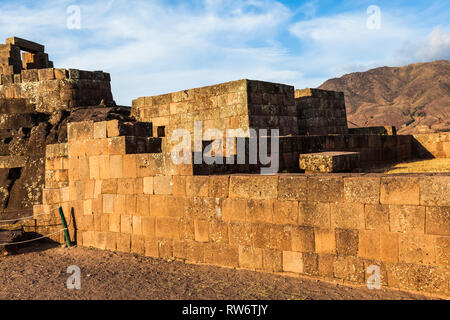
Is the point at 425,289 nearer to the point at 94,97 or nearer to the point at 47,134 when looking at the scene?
the point at 47,134

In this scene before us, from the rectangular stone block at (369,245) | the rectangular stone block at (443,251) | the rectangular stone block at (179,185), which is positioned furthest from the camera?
the rectangular stone block at (179,185)

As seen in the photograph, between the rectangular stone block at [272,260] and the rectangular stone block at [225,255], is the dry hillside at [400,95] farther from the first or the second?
the rectangular stone block at [272,260]

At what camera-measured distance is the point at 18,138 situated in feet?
36.0

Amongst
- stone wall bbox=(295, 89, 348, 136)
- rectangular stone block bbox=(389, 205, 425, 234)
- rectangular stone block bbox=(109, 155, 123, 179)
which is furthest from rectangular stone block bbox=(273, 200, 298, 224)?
stone wall bbox=(295, 89, 348, 136)

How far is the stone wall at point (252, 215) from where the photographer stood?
15.4ft

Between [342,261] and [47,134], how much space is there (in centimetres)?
927

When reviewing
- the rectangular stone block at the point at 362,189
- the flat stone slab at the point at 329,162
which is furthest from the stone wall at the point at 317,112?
the rectangular stone block at the point at 362,189

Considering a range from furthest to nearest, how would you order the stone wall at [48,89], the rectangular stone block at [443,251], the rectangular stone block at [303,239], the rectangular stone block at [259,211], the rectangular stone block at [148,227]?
the stone wall at [48,89] → the rectangular stone block at [148,227] → the rectangular stone block at [259,211] → the rectangular stone block at [303,239] → the rectangular stone block at [443,251]

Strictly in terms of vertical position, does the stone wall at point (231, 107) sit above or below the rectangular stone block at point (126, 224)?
above

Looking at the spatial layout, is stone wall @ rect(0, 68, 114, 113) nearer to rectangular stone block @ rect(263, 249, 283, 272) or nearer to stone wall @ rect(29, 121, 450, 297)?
stone wall @ rect(29, 121, 450, 297)

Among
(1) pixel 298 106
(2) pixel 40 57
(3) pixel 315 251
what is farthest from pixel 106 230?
(2) pixel 40 57

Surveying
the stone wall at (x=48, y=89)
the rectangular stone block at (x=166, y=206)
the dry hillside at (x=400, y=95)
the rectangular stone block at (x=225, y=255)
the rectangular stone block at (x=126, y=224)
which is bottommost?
the rectangular stone block at (x=225, y=255)

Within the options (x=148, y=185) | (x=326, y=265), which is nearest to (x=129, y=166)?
(x=148, y=185)

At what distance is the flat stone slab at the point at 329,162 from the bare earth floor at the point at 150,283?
2672 mm
